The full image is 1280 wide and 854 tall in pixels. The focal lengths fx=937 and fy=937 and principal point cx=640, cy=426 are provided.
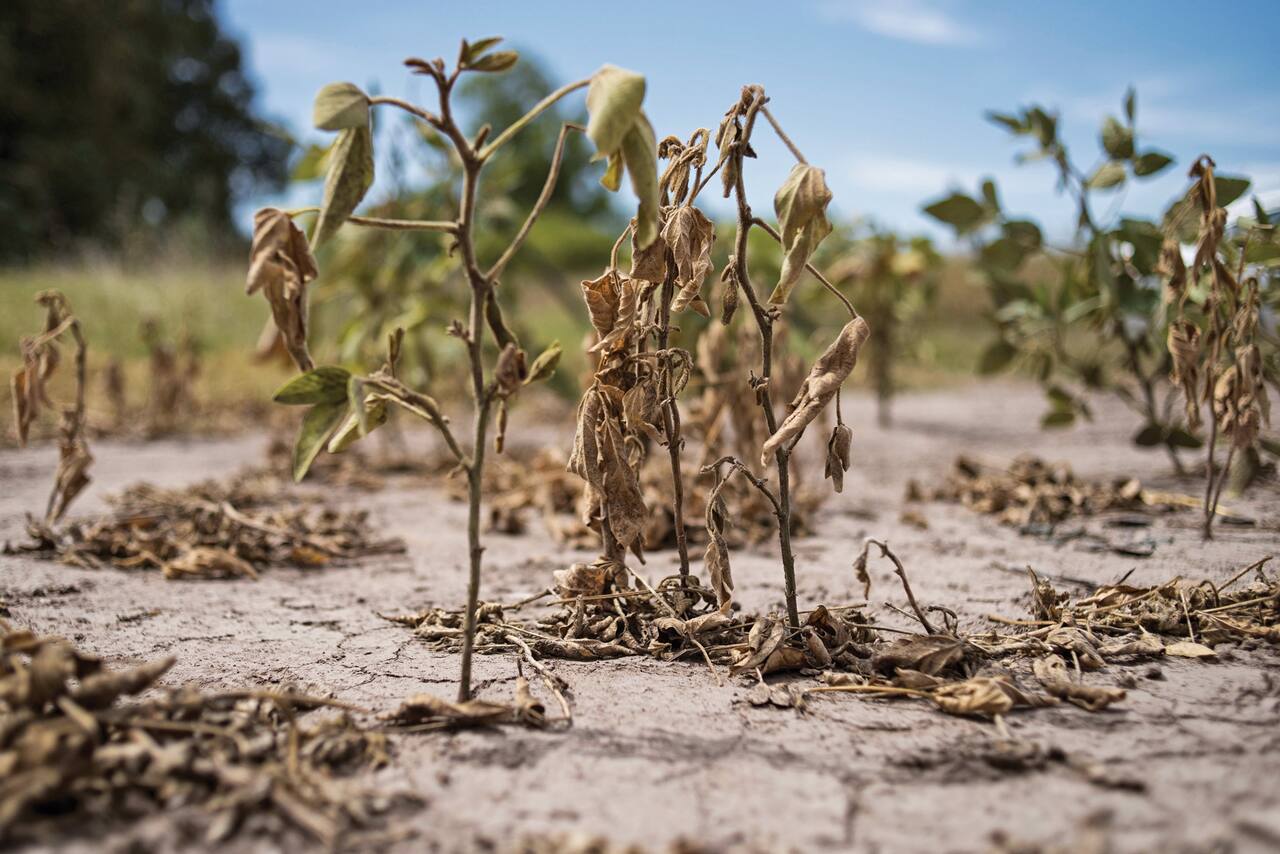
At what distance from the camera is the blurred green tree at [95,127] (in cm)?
1498

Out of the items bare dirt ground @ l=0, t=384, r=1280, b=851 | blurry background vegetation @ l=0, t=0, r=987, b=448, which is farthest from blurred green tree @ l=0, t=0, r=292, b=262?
bare dirt ground @ l=0, t=384, r=1280, b=851

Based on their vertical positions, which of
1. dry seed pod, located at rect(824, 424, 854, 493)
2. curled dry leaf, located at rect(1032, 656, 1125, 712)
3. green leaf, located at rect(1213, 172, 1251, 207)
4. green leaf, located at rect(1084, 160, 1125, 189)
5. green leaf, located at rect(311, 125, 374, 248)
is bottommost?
curled dry leaf, located at rect(1032, 656, 1125, 712)

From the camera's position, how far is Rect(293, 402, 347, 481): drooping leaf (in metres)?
1.30

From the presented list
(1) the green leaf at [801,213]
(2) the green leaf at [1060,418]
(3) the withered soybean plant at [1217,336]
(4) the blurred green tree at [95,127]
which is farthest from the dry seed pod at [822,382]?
(4) the blurred green tree at [95,127]

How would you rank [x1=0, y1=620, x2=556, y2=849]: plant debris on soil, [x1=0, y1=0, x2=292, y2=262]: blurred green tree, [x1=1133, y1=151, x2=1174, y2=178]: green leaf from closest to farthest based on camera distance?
[x1=0, y1=620, x2=556, y2=849]: plant debris on soil → [x1=1133, y1=151, x2=1174, y2=178]: green leaf → [x1=0, y1=0, x2=292, y2=262]: blurred green tree

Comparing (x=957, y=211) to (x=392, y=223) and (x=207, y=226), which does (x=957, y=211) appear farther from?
(x=207, y=226)

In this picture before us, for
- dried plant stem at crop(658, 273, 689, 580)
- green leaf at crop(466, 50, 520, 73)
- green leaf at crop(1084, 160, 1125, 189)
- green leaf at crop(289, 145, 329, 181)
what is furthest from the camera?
green leaf at crop(289, 145, 329, 181)

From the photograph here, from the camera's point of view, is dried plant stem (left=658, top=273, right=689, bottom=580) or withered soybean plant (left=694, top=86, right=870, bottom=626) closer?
withered soybean plant (left=694, top=86, right=870, bottom=626)

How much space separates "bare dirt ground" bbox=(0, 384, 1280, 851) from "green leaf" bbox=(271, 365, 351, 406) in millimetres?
475

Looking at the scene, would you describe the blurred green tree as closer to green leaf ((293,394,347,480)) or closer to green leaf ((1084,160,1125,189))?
green leaf ((1084,160,1125,189))

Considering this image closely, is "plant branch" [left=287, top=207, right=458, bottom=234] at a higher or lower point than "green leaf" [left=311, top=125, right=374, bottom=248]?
lower

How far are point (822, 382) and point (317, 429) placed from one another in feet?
2.37

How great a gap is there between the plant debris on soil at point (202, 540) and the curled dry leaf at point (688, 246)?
4.63ft

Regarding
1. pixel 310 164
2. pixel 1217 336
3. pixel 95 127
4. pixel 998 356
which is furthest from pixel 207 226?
pixel 1217 336
